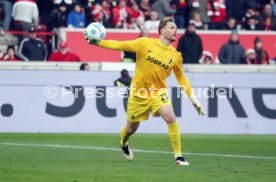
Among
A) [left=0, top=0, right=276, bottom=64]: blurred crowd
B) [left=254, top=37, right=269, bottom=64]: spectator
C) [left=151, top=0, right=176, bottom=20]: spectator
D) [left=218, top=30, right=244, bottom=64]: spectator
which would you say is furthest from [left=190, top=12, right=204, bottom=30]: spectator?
[left=254, top=37, right=269, bottom=64]: spectator

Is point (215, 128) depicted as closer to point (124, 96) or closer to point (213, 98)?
point (213, 98)

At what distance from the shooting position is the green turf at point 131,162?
1198 cm

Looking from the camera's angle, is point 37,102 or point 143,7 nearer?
point 37,102

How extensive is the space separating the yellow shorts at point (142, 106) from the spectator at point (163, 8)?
13653 mm

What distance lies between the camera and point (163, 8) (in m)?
28.3

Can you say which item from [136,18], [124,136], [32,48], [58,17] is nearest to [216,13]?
[136,18]

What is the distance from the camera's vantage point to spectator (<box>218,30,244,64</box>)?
88.6 ft

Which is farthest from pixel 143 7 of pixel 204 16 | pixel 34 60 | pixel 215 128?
pixel 215 128

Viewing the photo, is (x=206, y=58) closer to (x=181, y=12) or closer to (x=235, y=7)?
(x=181, y=12)

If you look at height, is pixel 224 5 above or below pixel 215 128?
above

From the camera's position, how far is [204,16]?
28859 millimetres

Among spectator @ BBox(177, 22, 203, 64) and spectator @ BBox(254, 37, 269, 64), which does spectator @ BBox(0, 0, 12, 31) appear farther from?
spectator @ BBox(254, 37, 269, 64)

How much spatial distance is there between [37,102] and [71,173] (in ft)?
35.2

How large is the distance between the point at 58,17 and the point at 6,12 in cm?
159
